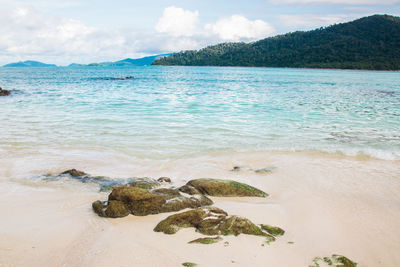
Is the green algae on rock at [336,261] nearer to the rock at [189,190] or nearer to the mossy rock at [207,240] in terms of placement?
the mossy rock at [207,240]

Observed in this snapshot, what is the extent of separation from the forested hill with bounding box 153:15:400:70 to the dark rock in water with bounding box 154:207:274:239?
131m

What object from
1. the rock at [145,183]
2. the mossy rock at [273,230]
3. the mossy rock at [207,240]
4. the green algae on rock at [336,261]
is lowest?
the green algae on rock at [336,261]

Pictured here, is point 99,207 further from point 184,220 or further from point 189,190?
point 189,190

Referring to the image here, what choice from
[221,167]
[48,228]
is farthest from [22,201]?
[221,167]

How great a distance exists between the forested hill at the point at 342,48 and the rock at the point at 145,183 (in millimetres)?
129697

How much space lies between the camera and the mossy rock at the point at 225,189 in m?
7.38

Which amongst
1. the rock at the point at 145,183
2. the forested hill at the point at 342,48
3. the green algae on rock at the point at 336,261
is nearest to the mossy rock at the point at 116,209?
the rock at the point at 145,183

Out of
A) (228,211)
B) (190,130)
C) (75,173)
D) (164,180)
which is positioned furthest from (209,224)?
(190,130)

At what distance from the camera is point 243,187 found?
757 centimetres

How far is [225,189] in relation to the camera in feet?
24.5

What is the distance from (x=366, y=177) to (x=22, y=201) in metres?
8.90

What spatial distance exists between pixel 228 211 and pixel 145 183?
2.33 meters

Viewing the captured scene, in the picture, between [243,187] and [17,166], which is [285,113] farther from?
[17,166]

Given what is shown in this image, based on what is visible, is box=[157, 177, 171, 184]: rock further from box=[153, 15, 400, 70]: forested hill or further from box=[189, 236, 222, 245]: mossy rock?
box=[153, 15, 400, 70]: forested hill
